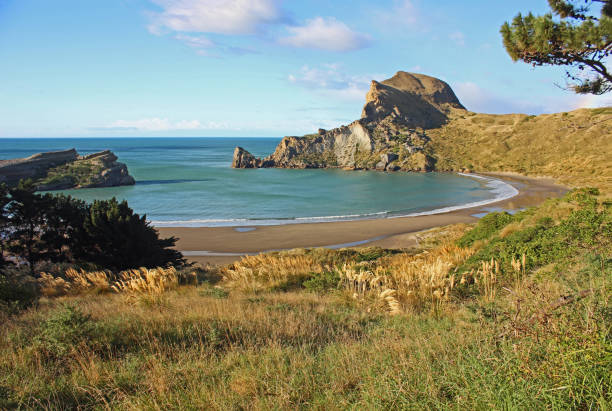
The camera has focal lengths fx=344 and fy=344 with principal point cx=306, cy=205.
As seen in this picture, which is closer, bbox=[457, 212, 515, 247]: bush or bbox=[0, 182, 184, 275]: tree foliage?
bbox=[457, 212, 515, 247]: bush

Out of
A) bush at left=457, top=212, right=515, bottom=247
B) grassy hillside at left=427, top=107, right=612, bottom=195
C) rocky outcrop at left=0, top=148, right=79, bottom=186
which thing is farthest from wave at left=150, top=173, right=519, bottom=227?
rocky outcrop at left=0, top=148, right=79, bottom=186

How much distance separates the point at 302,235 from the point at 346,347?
2445cm

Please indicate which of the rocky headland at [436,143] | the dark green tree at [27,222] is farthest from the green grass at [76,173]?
the dark green tree at [27,222]

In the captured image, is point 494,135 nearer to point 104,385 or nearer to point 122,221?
point 122,221

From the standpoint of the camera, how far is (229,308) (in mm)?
6527

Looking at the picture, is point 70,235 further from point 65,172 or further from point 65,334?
point 65,172

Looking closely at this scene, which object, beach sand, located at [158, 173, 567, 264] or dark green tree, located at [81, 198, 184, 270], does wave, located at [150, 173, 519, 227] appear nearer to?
beach sand, located at [158, 173, 567, 264]

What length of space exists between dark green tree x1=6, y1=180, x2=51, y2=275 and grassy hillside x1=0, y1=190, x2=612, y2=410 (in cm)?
897

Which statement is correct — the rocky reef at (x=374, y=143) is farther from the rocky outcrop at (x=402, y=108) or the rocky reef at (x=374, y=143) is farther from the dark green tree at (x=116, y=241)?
the dark green tree at (x=116, y=241)

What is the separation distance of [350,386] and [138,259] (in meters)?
14.0

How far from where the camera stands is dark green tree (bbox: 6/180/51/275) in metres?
14.7

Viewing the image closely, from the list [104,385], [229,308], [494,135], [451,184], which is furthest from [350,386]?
[494,135]

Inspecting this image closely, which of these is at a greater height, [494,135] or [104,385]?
[494,135]

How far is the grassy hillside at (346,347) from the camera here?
2678 mm
